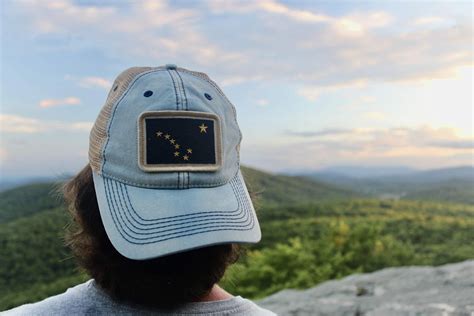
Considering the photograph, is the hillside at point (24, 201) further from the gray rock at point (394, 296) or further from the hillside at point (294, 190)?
the gray rock at point (394, 296)

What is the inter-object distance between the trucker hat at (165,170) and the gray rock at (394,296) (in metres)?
1.98

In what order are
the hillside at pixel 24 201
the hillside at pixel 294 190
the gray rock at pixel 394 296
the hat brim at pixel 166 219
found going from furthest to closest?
1. the hillside at pixel 294 190
2. the hillside at pixel 24 201
3. the gray rock at pixel 394 296
4. the hat brim at pixel 166 219

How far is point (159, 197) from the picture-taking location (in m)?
0.95

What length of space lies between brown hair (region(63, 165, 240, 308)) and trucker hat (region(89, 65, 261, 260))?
0.06 metres

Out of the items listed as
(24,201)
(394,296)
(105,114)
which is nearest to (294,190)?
(24,201)

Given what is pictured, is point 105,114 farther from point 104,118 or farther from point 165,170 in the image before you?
point 165,170

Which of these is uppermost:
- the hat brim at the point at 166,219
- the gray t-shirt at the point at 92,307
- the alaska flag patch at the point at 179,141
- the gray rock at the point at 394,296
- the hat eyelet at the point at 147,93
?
the hat eyelet at the point at 147,93

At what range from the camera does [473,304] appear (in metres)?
2.57

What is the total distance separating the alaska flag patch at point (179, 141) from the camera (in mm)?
975

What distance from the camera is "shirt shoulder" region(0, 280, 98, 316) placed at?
947mm

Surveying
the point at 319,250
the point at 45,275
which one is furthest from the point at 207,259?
the point at 45,275

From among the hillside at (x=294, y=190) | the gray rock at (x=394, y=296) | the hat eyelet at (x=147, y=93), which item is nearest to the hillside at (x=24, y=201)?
the hillside at (x=294, y=190)

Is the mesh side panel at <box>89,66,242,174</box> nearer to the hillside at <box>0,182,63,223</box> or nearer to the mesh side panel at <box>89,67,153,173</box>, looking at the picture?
the mesh side panel at <box>89,67,153,173</box>

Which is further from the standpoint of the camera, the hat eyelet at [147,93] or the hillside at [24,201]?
the hillside at [24,201]
